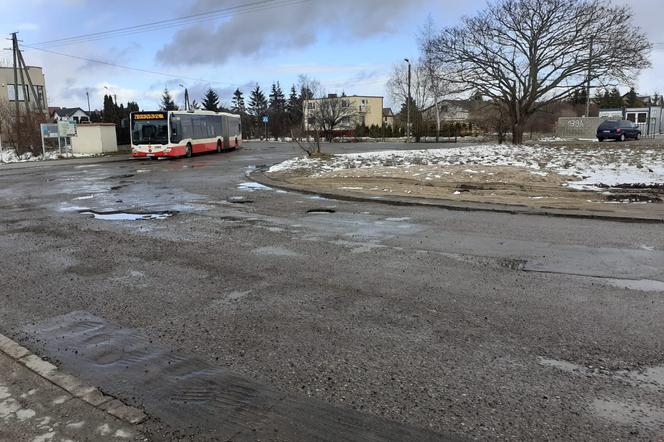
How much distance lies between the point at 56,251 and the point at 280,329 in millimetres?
5233

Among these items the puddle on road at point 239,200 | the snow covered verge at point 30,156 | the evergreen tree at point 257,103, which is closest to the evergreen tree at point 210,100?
the evergreen tree at point 257,103

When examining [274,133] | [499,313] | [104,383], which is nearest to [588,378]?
[499,313]

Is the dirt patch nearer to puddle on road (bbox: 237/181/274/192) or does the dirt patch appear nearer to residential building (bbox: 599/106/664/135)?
puddle on road (bbox: 237/181/274/192)

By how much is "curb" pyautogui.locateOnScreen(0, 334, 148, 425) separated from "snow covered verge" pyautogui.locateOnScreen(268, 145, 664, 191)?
48.1ft

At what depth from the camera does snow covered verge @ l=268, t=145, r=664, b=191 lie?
16.5 metres

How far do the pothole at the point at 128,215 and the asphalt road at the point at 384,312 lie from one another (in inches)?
31.1

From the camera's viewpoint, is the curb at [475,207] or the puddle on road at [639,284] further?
the curb at [475,207]

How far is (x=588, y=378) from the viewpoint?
385cm

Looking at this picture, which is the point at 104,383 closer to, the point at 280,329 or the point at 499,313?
the point at 280,329

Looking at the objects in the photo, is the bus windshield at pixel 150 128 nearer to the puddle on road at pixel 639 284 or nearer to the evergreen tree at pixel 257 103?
the puddle on road at pixel 639 284

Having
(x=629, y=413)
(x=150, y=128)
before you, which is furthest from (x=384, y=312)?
(x=150, y=128)

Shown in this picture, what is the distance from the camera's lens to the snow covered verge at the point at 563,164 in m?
16.5

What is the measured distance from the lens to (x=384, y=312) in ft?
17.5

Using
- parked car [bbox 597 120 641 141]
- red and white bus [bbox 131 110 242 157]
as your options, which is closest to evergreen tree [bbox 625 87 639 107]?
parked car [bbox 597 120 641 141]
